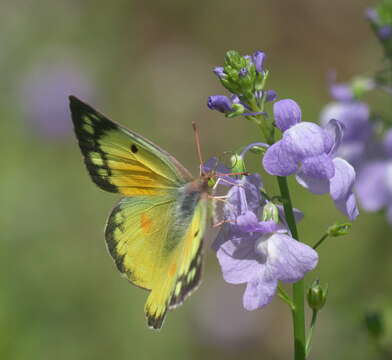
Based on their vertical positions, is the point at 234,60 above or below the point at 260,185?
above

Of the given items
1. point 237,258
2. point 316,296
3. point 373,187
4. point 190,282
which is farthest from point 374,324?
point 190,282

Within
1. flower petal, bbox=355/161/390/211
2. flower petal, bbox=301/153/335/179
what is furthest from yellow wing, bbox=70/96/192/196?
flower petal, bbox=355/161/390/211

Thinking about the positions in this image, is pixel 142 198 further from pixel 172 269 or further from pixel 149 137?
pixel 149 137

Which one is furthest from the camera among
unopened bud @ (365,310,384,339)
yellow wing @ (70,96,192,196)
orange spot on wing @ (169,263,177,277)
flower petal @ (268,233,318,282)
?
unopened bud @ (365,310,384,339)

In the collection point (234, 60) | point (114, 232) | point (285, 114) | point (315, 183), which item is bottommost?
point (315, 183)

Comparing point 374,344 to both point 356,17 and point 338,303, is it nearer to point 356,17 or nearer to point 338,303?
point 338,303

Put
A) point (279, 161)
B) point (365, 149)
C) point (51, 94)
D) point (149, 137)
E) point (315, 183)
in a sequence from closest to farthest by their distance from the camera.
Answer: point (279, 161)
point (315, 183)
point (365, 149)
point (149, 137)
point (51, 94)

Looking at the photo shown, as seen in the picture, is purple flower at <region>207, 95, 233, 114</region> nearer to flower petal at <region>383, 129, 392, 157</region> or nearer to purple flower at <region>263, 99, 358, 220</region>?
purple flower at <region>263, 99, 358, 220</region>

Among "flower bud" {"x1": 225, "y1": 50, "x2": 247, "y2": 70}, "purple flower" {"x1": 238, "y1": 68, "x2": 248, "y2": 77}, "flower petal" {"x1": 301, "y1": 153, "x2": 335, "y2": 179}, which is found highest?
"flower bud" {"x1": 225, "y1": 50, "x2": 247, "y2": 70}
